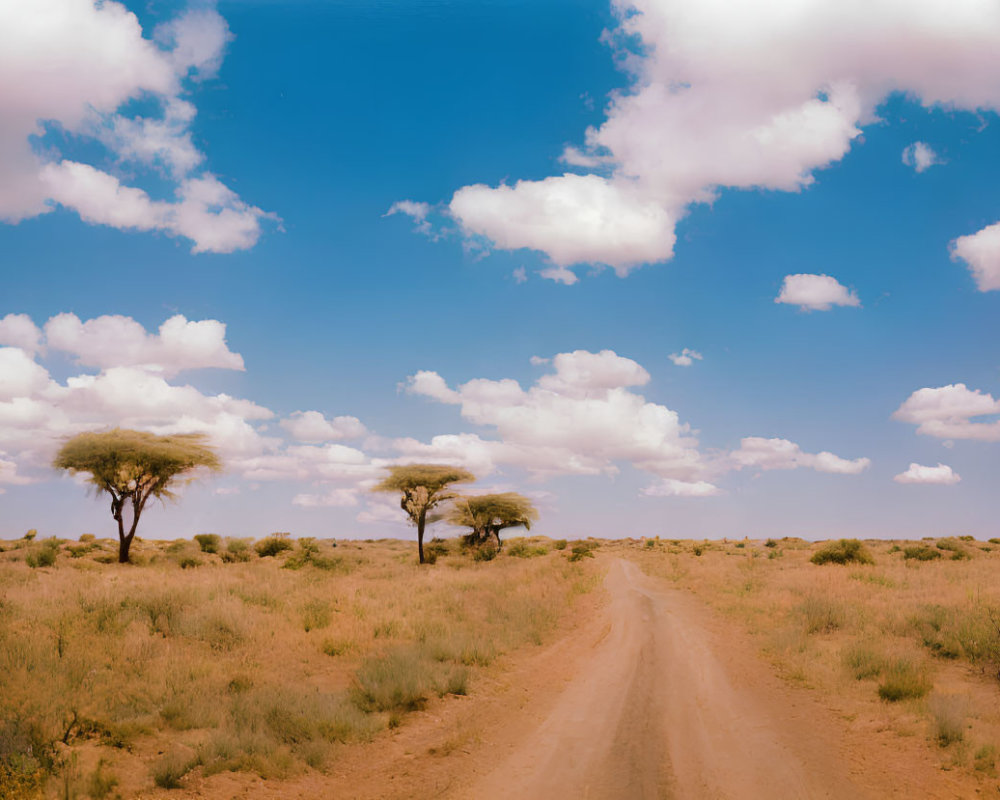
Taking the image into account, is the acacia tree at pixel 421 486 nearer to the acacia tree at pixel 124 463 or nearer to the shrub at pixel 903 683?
the acacia tree at pixel 124 463

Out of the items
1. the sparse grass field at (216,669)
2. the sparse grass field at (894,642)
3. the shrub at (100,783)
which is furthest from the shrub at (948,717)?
the shrub at (100,783)

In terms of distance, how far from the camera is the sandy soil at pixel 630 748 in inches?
337

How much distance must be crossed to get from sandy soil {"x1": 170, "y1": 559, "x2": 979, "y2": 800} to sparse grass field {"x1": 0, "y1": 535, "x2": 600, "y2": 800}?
641 mm

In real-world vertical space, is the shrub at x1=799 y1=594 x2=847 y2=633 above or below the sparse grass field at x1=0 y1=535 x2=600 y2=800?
below

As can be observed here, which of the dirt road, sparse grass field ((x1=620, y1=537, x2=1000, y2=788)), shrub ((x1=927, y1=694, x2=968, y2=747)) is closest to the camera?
the dirt road

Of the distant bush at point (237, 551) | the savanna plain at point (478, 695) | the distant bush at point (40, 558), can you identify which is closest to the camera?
the savanna plain at point (478, 695)

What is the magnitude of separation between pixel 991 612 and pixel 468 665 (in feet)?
45.3

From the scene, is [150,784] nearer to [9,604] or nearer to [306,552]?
[9,604]

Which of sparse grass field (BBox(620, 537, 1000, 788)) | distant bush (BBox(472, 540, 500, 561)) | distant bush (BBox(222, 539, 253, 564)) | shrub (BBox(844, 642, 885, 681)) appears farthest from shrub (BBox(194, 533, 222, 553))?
shrub (BBox(844, 642, 885, 681))

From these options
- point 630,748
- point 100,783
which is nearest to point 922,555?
point 630,748

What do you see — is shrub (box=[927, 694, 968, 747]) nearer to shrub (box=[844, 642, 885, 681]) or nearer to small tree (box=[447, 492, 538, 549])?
shrub (box=[844, 642, 885, 681])

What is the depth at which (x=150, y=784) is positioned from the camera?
8320 millimetres

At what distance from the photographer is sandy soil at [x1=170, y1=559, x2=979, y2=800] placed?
8570 millimetres

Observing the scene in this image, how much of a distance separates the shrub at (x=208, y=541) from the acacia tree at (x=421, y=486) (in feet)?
37.9
